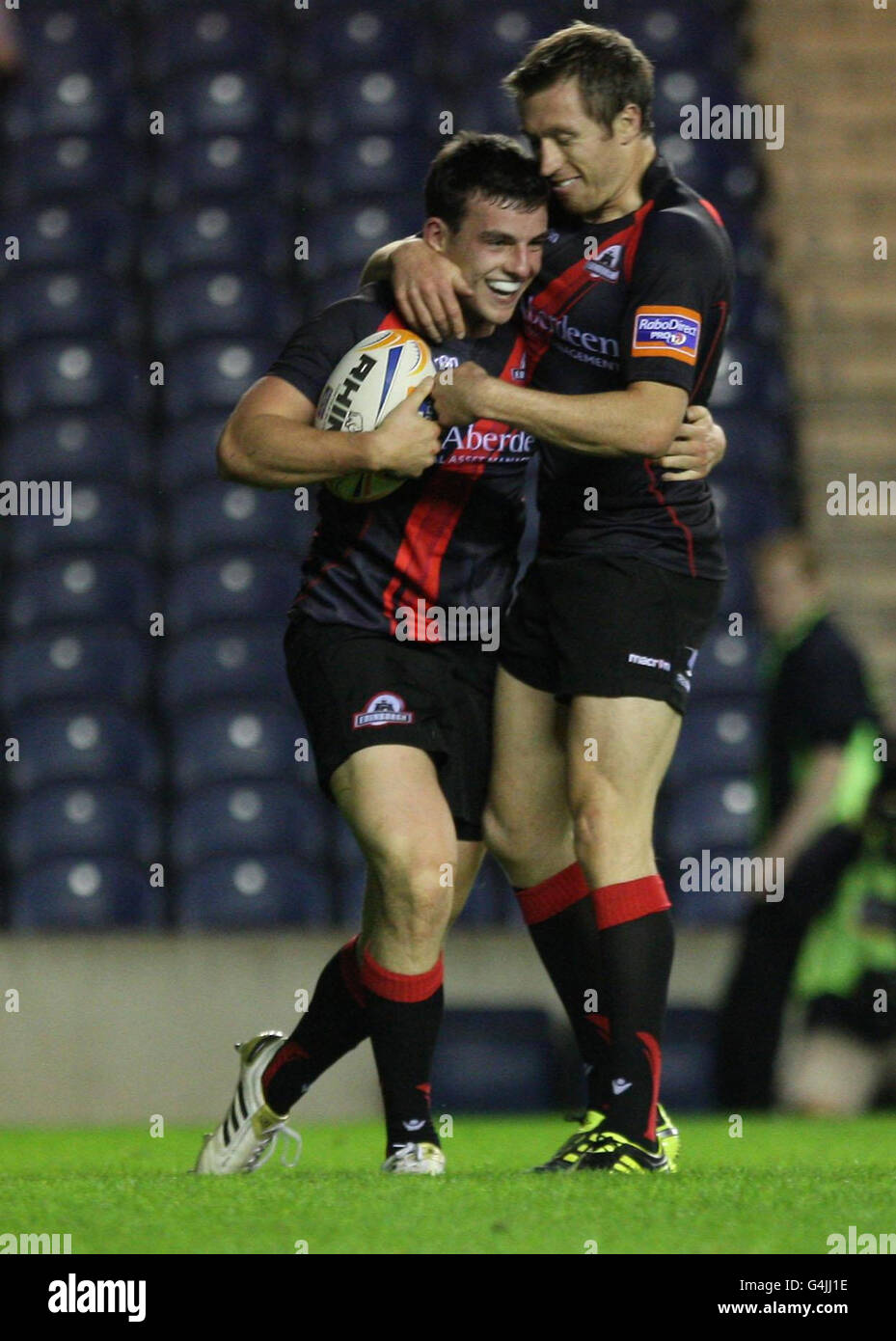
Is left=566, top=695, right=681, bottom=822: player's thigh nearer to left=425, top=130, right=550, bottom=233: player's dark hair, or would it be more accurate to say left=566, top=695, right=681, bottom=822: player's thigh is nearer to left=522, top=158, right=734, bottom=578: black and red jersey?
left=522, top=158, right=734, bottom=578: black and red jersey

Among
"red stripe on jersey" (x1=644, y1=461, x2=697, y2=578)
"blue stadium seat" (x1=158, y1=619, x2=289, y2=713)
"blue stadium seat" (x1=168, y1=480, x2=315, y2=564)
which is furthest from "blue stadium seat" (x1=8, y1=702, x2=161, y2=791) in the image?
"red stripe on jersey" (x1=644, y1=461, x2=697, y2=578)

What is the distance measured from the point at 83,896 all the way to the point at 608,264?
3.88 metres

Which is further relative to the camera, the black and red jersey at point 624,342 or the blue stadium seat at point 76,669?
the blue stadium seat at point 76,669

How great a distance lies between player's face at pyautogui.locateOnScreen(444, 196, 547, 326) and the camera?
344cm

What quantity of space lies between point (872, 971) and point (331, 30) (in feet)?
17.7

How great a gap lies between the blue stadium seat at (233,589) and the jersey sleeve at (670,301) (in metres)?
4.21

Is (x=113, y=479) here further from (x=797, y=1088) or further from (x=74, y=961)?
(x=797, y=1088)

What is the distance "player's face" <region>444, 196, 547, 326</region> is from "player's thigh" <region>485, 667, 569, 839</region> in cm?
65

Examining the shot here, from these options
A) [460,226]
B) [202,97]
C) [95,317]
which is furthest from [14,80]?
[460,226]

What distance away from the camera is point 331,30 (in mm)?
9375

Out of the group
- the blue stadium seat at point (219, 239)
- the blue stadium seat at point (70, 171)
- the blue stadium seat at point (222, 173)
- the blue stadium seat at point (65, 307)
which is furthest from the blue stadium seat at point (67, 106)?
the blue stadium seat at point (65, 307)

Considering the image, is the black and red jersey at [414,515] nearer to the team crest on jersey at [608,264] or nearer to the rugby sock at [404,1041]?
the team crest on jersey at [608,264]

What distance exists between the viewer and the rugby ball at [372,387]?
342 cm

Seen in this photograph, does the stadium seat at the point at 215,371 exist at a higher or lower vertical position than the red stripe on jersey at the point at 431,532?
higher
